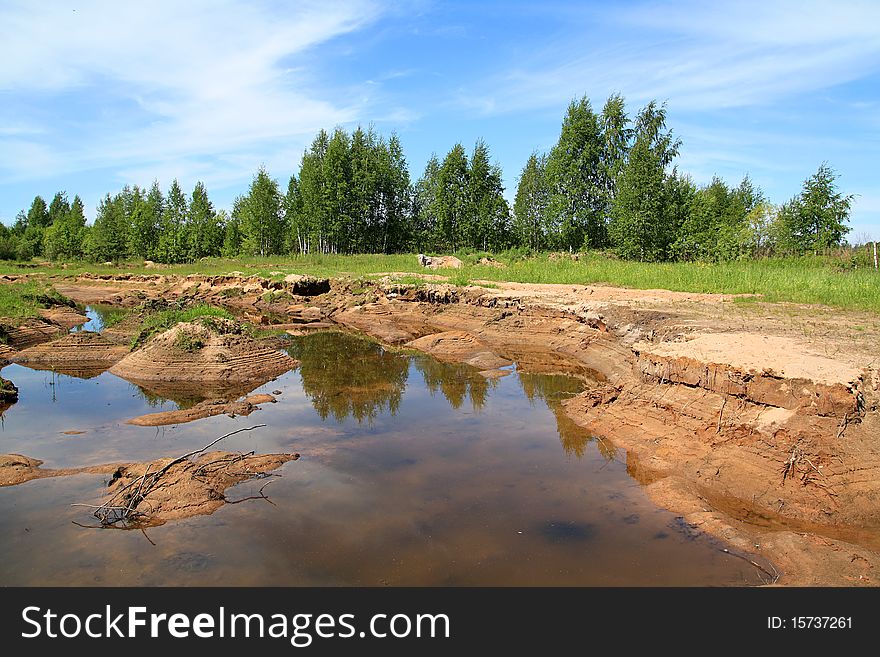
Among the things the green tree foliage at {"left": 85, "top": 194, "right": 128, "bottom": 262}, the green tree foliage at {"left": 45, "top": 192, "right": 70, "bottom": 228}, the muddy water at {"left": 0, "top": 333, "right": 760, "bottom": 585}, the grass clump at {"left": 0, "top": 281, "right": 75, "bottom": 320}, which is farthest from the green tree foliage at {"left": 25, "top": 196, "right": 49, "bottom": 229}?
the muddy water at {"left": 0, "top": 333, "right": 760, "bottom": 585}

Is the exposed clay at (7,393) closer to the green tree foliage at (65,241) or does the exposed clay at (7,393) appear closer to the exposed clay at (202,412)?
the exposed clay at (202,412)

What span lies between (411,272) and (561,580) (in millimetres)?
25348

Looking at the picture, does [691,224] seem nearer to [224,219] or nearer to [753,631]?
[753,631]

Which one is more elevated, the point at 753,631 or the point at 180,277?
the point at 180,277

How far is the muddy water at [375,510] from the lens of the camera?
5551mm

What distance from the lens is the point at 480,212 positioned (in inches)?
1743

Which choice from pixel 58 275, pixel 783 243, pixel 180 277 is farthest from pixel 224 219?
pixel 783 243

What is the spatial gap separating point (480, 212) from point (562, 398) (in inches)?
1345

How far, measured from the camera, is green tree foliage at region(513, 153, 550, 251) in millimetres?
44312

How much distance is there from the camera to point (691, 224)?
33.3 m

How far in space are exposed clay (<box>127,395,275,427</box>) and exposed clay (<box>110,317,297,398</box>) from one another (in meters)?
1.42

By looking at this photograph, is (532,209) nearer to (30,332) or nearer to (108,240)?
(30,332)

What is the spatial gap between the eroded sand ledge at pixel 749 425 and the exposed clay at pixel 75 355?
Answer: 36.5 ft

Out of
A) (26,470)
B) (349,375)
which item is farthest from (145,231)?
(26,470)
